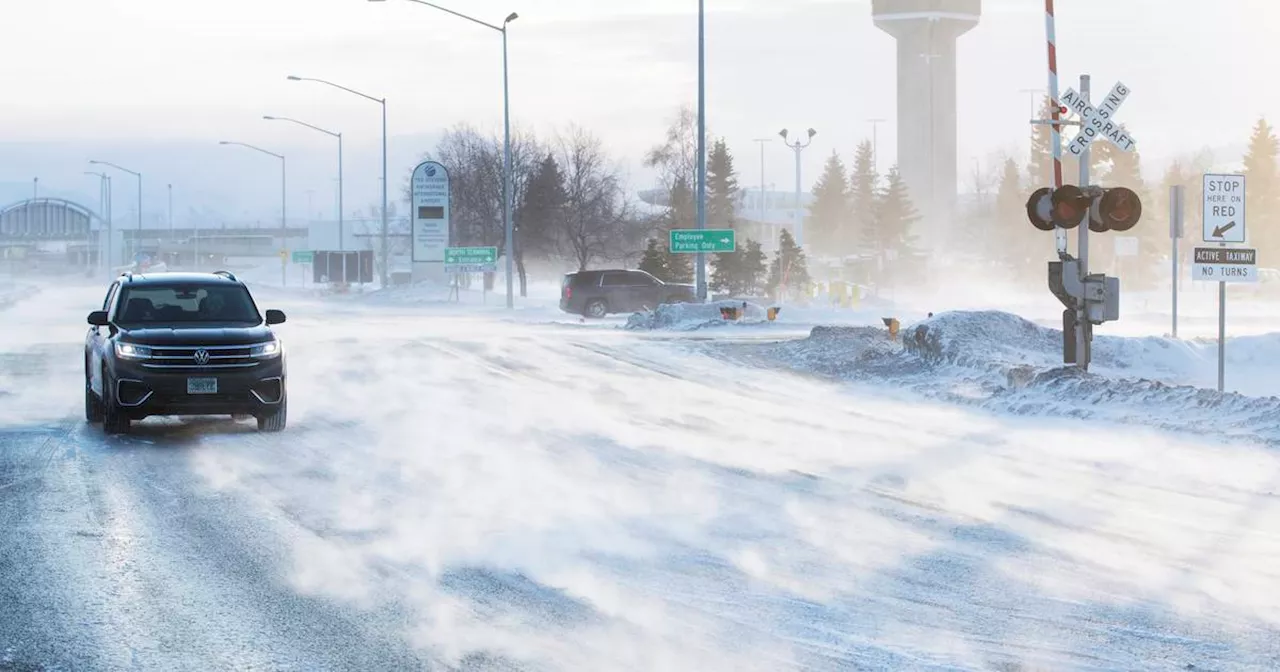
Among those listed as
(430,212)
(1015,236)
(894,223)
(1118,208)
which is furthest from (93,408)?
(894,223)

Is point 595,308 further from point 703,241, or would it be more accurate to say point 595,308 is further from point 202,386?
point 202,386

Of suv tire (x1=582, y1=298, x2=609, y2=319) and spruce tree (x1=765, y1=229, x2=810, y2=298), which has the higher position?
spruce tree (x1=765, y1=229, x2=810, y2=298)

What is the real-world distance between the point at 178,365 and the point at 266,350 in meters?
0.87

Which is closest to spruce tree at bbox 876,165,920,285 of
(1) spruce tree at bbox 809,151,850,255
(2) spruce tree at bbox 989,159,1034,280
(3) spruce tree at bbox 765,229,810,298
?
(2) spruce tree at bbox 989,159,1034,280

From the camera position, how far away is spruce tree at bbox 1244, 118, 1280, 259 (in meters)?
92.3

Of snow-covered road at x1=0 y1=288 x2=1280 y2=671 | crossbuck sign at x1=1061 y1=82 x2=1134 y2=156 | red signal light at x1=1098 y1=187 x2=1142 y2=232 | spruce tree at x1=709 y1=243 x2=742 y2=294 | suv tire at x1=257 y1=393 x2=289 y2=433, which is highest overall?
crossbuck sign at x1=1061 y1=82 x2=1134 y2=156

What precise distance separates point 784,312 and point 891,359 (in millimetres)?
22917

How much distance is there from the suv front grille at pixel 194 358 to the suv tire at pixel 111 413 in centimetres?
48

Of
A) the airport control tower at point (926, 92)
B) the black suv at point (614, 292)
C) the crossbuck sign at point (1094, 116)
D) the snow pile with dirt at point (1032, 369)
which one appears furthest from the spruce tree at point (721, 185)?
the airport control tower at point (926, 92)

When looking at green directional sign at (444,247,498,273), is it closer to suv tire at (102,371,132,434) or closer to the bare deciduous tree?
the bare deciduous tree

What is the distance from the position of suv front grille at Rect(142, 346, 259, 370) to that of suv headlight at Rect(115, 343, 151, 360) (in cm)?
6

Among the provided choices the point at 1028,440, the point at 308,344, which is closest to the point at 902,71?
the point at 308,344

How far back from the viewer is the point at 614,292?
5141cm

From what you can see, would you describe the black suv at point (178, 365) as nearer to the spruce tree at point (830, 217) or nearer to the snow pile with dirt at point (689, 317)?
the snow pile with dirt at point (689, 317)
